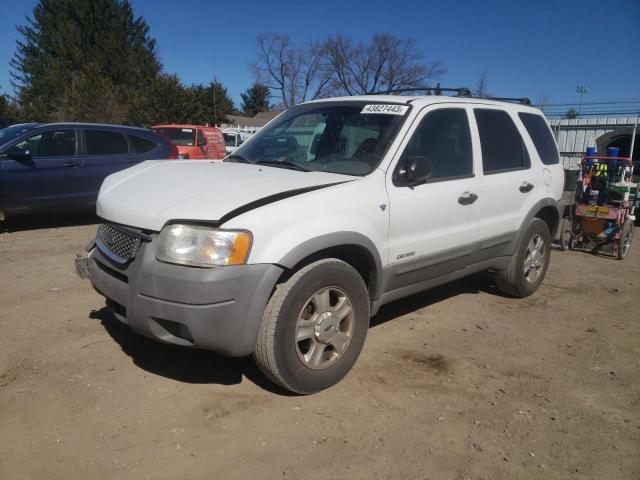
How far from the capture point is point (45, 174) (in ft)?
25.8

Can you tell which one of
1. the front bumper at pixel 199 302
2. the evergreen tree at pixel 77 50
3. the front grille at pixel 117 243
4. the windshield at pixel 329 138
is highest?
the evergreen tree at pixel 77 50

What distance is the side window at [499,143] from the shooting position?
15.0 ft

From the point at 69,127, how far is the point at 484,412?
7.64 metres

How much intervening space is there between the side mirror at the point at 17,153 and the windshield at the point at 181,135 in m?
7.08

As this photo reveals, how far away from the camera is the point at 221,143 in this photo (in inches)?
620

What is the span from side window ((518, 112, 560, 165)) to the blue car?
626 centimetres

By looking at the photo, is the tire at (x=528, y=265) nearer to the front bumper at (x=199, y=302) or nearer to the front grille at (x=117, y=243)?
the front bumper at (x=199, y=302)

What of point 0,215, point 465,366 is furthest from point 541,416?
point 0,215

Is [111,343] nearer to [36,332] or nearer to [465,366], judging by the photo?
[36,332]

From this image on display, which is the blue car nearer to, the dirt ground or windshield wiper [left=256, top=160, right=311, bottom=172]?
the dirt ground

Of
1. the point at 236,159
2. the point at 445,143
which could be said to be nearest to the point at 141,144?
the point at 236,159

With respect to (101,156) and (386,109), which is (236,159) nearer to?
(386,109)

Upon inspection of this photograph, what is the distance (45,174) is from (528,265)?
22.6 feet

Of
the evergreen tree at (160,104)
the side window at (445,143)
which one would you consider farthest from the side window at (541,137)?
the evergreen tree at (160,104)
